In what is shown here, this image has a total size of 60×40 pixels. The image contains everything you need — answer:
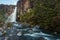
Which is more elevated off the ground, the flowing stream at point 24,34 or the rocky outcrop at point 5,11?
the rocky outcrop at point 5,11

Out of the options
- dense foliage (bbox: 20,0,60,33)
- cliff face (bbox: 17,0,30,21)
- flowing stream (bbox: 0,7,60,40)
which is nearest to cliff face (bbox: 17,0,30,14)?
cliff face (bbox: 17,0,30,21)

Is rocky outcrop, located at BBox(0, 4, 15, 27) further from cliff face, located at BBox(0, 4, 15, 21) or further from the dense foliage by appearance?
the dense foliage

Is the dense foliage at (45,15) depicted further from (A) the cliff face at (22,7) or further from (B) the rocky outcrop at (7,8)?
(B) the rocky outcrop at (7,8)

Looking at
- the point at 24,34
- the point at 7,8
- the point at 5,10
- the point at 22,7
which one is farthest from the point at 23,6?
the point at 24,34

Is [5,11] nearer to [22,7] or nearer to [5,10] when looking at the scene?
[5,10]

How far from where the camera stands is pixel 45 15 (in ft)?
49.9

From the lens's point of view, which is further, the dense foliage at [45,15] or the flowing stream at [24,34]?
the dense foliage at [45,15]

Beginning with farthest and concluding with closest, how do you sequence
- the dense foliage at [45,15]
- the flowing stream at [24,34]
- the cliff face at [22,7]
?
the cliff face at [22,7], the dense foliage at [45,15], the flowing stream at [24,34]

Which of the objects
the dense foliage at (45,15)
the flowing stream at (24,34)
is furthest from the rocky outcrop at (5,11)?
the dense foliage at (45,15)

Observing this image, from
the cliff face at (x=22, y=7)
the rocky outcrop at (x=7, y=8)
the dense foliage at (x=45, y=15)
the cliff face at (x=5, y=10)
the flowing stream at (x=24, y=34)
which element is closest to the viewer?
the flowing stream at (x=24, y=34)

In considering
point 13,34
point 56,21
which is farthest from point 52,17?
point 13,34

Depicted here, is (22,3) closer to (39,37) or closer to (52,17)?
(52,17)

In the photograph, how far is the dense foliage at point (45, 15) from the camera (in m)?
14.8

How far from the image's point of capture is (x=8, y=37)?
514 inches
